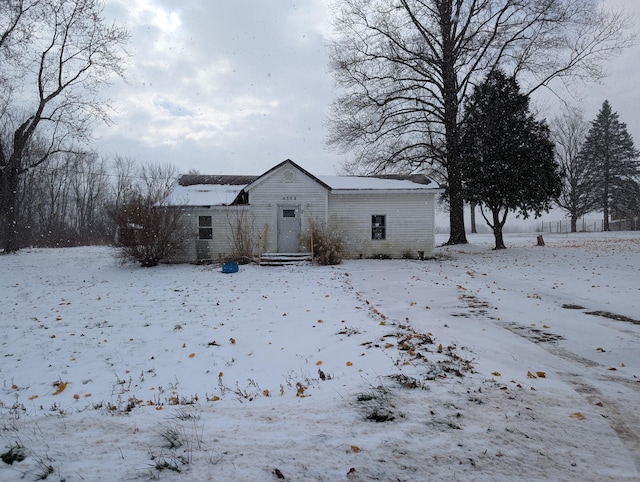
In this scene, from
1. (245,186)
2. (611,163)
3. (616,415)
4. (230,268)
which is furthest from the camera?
(611,163)

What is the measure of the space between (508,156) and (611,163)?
3009 centimetres

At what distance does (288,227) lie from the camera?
18031 millimetres

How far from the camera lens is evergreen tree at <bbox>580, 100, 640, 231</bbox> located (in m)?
39.7

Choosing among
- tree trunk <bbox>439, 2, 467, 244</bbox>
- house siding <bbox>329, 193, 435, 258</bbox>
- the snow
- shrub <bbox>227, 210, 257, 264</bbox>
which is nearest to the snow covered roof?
shrub <bbox>227, 210, 257, 264</bbox>

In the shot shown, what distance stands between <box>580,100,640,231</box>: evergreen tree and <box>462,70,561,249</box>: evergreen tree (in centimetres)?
2708

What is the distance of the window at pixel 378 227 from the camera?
18.8m

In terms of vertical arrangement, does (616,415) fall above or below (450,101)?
below

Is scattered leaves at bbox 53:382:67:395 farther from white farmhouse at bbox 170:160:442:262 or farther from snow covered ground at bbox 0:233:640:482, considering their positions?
white farmhouse at bbox 170:160:442:262

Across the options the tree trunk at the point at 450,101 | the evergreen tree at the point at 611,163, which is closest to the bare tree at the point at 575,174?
the evergreen tree at the point at 611,163

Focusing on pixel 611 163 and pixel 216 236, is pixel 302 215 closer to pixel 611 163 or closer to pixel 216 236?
pixel 216 236

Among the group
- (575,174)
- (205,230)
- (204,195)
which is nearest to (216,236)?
(205,230)

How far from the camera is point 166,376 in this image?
4766mm

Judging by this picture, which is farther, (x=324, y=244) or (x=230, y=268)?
(x=324, y=244)

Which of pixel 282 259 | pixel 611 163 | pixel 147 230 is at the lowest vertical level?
pixel 282 259
